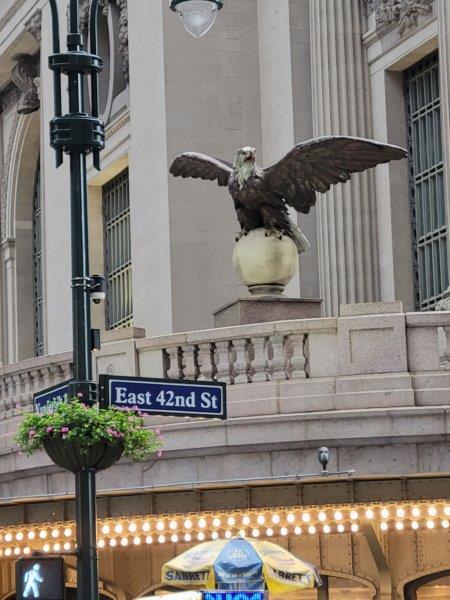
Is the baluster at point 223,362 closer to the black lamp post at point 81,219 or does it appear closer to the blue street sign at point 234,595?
the blue street sign at point 234,595

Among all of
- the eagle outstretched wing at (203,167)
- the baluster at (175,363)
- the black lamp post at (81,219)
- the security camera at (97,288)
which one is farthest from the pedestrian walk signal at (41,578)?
the eagle outstretched wing at (203,167)

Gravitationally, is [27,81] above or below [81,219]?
above

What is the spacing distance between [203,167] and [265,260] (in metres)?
2.41

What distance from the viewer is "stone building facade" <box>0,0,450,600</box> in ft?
66.7

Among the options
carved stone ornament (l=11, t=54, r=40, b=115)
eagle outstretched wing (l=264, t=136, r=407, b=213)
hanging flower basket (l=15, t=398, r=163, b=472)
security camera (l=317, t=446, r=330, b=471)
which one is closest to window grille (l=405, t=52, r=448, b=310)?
eagle outstretched wing (l=264, t=136, r=407, b=213)

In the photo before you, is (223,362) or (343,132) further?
(343,132)

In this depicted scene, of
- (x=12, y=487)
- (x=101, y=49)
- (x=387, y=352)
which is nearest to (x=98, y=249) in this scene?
(x=101, y=49)

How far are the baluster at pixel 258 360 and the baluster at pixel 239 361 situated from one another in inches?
2.3

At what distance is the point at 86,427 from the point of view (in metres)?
15.5

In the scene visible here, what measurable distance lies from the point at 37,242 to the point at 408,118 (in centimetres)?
1847

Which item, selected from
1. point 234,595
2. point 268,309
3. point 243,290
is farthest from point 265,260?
point 243,290

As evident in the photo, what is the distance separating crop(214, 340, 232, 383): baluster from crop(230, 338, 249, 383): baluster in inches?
1.9

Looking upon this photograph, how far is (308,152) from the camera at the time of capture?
22.6 meters

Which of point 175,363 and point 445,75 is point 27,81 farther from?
point 175,363
